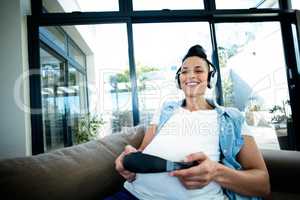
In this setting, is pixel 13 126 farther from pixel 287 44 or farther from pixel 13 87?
pixel 287 44

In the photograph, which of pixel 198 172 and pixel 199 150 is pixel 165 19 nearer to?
pixel 199 150

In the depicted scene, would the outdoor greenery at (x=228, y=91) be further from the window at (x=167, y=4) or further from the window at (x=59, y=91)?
the window at (x=59, y=91)

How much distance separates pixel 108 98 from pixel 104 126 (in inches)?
14.9

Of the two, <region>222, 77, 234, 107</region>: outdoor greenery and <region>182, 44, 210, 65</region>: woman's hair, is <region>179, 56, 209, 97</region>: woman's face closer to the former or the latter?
<region>182, 44, 210, 65</region>: woman's hair

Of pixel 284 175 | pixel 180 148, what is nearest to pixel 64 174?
pixel 180 148

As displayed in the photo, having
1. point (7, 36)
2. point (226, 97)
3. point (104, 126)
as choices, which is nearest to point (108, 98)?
point (104, 126)

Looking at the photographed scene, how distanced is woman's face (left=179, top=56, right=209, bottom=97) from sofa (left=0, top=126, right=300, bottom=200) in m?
0.48

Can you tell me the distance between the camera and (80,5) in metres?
2.65

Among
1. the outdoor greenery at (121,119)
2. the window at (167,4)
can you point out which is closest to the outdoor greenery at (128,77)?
the outdoor greenery at (121,119)

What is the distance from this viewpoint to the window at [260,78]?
9.46ft

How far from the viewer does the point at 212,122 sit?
107 centimetres

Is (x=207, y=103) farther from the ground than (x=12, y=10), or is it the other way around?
(x=12, y=10)

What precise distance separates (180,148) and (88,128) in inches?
81.8

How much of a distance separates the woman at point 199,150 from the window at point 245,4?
1.92m
